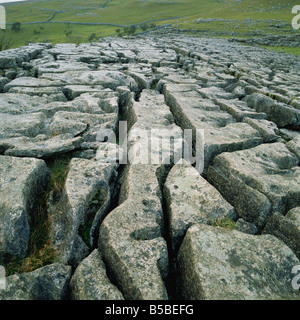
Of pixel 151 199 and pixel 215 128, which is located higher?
pixel 215 128

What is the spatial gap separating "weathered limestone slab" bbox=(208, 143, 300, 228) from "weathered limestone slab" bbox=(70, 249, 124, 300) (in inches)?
83.8

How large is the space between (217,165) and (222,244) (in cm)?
172

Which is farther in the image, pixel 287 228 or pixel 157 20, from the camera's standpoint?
pixel 157 20

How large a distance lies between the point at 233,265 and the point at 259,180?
153 centimetres

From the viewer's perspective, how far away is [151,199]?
335cm

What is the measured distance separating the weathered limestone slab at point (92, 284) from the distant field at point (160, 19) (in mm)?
39511

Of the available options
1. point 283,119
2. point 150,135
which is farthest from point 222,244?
point 283,119

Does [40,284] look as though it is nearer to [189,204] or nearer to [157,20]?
[189,204]

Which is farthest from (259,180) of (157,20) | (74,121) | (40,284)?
(157,20)

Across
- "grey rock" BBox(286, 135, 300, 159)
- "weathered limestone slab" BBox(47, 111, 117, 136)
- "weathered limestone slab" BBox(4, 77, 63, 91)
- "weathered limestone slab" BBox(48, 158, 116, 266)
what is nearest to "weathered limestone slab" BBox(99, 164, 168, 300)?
"weathered limestone slab" BBox(48, 158, 116, 266)

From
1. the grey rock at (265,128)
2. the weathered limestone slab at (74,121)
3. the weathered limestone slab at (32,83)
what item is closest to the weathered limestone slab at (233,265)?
the grey rock at (265,128)

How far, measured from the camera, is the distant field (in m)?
41.5

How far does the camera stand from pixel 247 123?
18.8 ft
